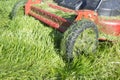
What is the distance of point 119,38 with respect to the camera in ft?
14.4

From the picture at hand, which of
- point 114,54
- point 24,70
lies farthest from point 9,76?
point 114,54

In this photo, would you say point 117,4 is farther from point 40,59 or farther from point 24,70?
point 24,70

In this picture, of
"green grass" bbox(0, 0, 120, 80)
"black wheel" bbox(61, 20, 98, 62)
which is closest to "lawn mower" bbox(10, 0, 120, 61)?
"black wheel" bbox(61, 20, 98, 62)

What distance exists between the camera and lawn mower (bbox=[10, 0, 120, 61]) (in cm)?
392

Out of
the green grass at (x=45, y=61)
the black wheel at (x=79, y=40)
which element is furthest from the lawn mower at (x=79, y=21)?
the green grass at (x=45, y=61)

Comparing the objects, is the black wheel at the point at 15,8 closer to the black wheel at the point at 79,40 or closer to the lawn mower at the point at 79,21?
the lawn mower at the point at 79,21

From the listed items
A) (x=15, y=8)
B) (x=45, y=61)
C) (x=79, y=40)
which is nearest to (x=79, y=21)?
(x=79, y=40)

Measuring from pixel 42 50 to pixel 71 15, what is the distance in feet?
3.85

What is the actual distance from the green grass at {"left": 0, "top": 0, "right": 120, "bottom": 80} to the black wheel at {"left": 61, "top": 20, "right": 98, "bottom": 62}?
4.8 inches

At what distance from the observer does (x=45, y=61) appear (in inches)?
155

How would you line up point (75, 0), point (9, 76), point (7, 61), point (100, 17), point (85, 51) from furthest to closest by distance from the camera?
point (75, 0), point (100, 17), point (85, 51), point (7, 61), point (9, 76)

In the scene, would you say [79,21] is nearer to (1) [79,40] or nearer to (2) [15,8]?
(1) [79,40]

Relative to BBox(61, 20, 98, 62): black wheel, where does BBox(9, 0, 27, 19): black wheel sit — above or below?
above

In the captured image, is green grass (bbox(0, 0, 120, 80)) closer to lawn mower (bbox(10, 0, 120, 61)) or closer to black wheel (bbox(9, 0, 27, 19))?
lawn mower (bbox(10, 0, 120, 61))
